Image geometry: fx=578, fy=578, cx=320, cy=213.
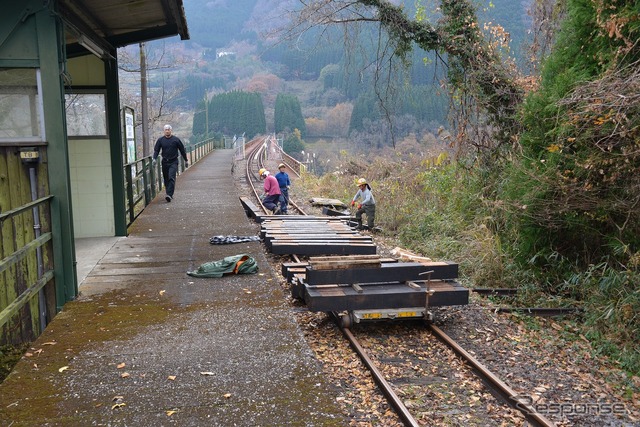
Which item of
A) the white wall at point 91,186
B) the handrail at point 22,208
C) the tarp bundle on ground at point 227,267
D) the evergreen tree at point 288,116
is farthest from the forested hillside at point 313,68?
the handrail at point 22,208

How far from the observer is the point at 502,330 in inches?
278

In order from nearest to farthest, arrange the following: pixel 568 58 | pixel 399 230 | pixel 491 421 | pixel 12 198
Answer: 1. pixel 491 421
2. pixel 12 198
3. pixel 568 58
4. pixel 399 230

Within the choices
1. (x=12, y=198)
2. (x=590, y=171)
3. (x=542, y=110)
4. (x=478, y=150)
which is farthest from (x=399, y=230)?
(x=12, y=198)

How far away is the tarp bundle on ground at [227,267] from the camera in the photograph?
7.80 metres

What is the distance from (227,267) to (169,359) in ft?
9.41

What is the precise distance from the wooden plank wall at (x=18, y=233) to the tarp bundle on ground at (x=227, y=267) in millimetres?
1937

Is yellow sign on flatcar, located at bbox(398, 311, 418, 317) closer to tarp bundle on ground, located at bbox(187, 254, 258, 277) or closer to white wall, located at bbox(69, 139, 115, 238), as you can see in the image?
tarp bundle on ground, located at bbox(187, 254, 258, 277)

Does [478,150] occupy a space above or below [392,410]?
above

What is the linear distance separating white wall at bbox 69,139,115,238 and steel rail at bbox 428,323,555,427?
6.55 m

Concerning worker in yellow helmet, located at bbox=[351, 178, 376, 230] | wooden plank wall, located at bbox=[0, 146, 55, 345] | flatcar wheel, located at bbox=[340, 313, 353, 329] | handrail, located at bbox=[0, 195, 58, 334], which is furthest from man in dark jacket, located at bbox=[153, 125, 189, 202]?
flatcar wheel, located at bbox=[340, 313, 353, 329]

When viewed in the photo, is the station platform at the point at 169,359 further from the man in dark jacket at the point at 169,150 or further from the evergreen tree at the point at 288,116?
the evergreen tree at the point at 288,116

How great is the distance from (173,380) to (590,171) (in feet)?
19.2

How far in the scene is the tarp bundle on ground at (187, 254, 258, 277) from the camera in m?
7.80

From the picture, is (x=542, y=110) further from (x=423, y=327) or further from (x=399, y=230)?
(x=399, y=230)
